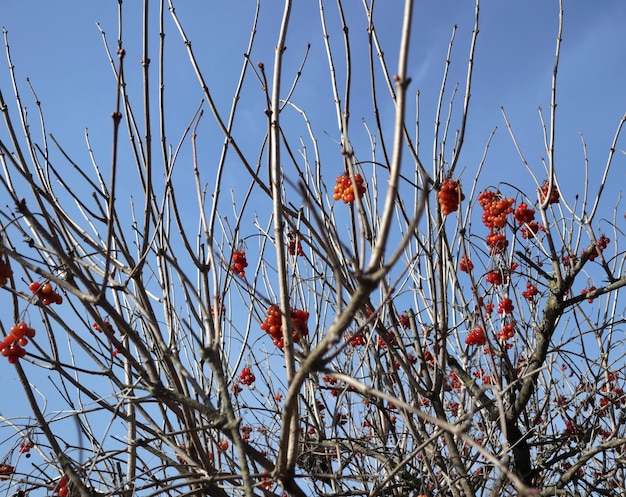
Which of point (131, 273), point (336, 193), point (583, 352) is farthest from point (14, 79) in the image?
point (583, 352)

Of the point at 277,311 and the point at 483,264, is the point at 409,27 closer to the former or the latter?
the point at 277,311

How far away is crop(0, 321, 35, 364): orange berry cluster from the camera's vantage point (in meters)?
1.97

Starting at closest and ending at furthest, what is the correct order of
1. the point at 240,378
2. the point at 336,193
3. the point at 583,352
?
1. the point at 336,193
2. the point at 583,352
3. the point at 240,378

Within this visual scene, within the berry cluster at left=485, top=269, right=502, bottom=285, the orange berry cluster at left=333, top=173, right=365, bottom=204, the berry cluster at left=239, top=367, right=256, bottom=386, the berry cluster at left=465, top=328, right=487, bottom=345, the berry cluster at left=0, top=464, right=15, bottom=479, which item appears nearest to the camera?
the orange berry cluster at left=333, top=173, right=365, bottom=204

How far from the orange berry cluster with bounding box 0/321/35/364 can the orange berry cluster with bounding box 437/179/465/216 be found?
1673 millimetres

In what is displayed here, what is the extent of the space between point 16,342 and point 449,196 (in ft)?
5.77

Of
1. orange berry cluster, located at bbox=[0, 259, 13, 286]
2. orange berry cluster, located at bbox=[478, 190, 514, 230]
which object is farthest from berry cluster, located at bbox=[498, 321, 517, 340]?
orange berry cluster, located at bbox=[0, 259, 13, 286]

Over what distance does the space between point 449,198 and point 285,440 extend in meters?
1.34

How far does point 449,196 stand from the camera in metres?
2.45

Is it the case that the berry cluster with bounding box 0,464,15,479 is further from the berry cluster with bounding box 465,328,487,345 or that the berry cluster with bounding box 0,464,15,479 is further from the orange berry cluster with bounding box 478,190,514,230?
the orange berry cluster with bounding box 478,190,514,230

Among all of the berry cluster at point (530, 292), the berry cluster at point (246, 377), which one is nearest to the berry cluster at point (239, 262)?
the berry cluster at point (246, 377)

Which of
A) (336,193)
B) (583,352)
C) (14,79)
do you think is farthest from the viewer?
(583,352)

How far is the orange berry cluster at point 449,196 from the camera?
2439 millimetres

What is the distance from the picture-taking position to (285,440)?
60.0 inches
